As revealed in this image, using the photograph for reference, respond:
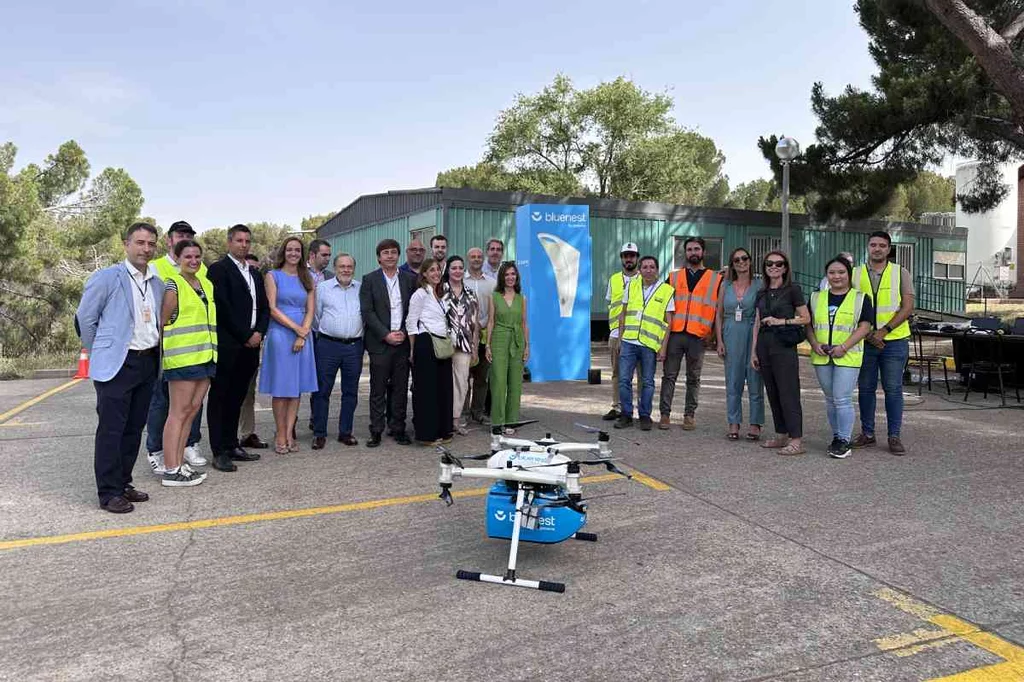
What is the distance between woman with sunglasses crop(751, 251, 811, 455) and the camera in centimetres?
621

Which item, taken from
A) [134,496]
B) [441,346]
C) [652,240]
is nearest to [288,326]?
[441,346]

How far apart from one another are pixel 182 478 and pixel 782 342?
487 centimetres

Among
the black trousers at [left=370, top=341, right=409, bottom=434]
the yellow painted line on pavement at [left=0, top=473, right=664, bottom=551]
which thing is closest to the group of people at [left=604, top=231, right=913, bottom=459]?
the black trousers at [left=370, top=341, right=409, bottom=434]

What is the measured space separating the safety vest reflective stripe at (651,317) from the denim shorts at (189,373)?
3890mm

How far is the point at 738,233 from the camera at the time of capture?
1930 cm

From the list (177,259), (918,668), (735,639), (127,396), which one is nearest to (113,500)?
(127,396)

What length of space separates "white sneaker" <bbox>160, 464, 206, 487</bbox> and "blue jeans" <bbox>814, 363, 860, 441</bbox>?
500cm

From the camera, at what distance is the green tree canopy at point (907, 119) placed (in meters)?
13.7

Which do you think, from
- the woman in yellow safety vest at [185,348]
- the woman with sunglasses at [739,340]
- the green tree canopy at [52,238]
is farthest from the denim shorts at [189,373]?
the green tree canopy at [52,238]

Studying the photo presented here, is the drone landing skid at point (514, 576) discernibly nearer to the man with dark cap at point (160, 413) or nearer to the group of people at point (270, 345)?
the group of people at point (270, 345)

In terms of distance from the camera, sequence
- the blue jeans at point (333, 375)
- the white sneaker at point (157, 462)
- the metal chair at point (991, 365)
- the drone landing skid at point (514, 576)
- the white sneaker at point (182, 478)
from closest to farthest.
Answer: the drone landing skid at point (514, 576) → the white sneaker at point (182, 478) → the white sneaker at point (157, 462) → the blue jeans at point (333, 375) → the metal chair at point (991, 365)

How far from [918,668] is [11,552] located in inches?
173

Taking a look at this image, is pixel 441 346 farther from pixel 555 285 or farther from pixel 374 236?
pixel 374 236

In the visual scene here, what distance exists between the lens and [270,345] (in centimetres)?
618
